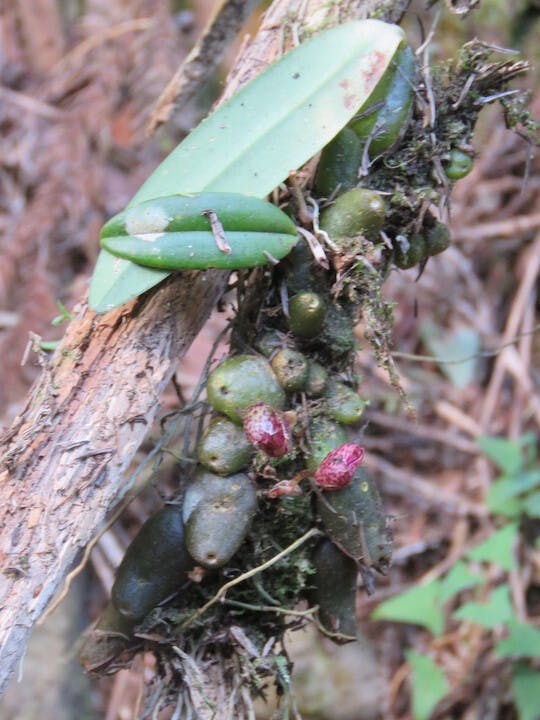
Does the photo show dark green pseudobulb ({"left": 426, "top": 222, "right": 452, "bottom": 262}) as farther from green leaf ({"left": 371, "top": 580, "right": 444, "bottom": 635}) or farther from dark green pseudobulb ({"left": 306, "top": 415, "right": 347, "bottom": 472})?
green leaf ({"left": 371, "top": 580, "right": 444, "bottom": 635})

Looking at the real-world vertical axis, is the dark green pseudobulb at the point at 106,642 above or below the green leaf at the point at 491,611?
above

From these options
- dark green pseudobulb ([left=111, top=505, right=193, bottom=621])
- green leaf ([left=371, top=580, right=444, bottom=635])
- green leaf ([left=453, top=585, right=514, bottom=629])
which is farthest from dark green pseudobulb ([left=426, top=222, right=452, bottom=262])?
green leaf ([left=371, top=580, right=444, bottom=635])

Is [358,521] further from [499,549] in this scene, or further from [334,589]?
[499,549]

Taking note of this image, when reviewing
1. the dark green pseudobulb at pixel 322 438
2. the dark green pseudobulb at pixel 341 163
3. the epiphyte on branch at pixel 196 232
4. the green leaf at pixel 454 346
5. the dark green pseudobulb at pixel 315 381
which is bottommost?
the green leaf at pixel 454 346

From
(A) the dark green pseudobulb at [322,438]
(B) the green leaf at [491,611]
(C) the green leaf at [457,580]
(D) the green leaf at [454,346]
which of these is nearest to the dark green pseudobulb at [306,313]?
(A) the dark green pseudobulb at [322,438]

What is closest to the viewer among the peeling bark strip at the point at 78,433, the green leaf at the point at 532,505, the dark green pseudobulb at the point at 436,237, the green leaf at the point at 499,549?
the peeling bark strip at the point at 78,433

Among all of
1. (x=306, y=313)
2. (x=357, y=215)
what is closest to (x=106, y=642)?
(x=306, y=313)

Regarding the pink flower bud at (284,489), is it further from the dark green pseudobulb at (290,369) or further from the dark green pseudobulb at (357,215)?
the dark green pseudobulb at (357,215)

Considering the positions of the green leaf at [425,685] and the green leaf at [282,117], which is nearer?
the green leaf at [282,117]
